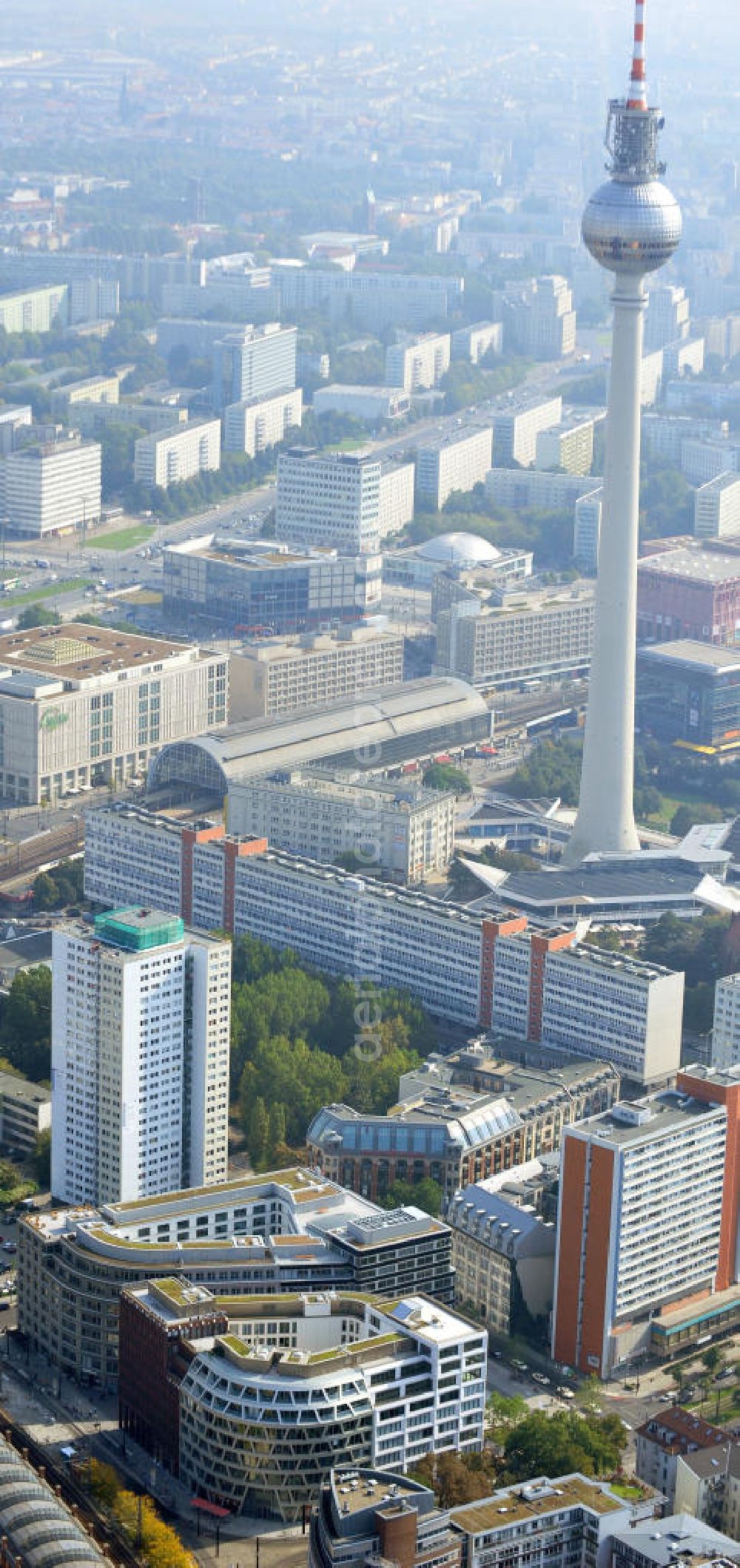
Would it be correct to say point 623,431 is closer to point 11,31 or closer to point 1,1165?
point 1,1165

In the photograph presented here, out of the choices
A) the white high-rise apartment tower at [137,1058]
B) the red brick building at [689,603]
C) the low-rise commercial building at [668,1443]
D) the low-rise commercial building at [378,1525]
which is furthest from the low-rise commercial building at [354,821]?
the low-rise commercial building at [378,1525]

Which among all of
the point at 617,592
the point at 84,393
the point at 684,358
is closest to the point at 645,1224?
the point at 617,592

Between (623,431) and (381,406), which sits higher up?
(623,431)

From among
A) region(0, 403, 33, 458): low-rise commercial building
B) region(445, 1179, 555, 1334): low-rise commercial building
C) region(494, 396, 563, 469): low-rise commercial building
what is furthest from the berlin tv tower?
region(494, 396, 563, 469): low-rise commercial building

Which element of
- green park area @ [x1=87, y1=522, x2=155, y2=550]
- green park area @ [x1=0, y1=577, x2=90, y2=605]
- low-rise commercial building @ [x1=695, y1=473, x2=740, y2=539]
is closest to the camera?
green park area @ [x1=0, y1=577, x2=90, y2=605]

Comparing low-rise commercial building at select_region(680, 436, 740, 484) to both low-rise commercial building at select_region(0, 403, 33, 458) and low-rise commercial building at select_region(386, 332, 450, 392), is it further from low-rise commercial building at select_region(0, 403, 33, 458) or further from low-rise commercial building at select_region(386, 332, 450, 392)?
low-rise commercial building at select_region(0, 403, 33, 458)

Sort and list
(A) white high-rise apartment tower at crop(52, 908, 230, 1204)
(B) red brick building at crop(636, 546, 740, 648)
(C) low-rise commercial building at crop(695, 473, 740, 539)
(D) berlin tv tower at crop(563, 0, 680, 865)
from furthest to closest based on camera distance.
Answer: (C) low-rise commercial building at crop(695, 473, 740, 539)
(B) red brick building at crop(636, 546, 740, 648)
(D) berlin tv tower at crop(563, 0, 680, 865)
(A) white high-rise apartment tower at crop(52, 908, 230, 1204)

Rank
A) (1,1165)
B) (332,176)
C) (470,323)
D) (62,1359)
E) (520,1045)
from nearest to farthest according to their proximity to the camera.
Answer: (62,1359) → (1,1165) → (520,1045) → (470,323) → (332,176)

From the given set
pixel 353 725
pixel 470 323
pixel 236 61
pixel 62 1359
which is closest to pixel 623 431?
pixel 353 725
